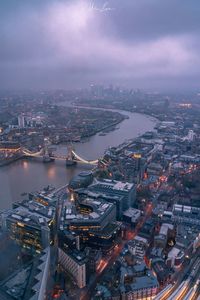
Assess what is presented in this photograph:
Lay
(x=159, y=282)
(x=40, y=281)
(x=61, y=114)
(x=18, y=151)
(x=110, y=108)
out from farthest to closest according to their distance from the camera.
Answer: (x=110, y=108) → (x=61, y=114) → (x=18, y=151) → (x=159, y=282) → (x=40, y=281)

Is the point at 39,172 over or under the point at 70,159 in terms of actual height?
under

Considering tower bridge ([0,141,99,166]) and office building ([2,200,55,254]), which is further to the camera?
tower bridge ([0,141,99,166])

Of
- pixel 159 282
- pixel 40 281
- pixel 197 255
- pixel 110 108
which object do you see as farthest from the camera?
pixel 110 108

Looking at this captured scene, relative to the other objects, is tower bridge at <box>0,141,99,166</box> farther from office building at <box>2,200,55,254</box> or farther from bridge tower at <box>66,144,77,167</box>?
office building at <box>2,200,55,254</box>

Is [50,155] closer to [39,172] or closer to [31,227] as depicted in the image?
[39,172]

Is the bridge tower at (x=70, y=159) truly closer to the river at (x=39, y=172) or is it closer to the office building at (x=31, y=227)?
the river at (x=39, y=172)

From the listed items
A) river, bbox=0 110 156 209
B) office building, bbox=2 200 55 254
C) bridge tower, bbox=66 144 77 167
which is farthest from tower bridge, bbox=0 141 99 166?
office building, bbox=2 200 55 254

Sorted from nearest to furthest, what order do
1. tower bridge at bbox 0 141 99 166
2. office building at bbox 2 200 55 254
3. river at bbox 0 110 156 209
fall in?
1. office building at bbox 2 200 55 254
2. river at bbox 0 110 156 209
3. tower bridge at bbox 0 141 99 166

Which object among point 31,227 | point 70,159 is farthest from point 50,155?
point 31,227

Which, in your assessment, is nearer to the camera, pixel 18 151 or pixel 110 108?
pixel 18 151

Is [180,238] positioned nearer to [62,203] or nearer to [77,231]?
[77,231]

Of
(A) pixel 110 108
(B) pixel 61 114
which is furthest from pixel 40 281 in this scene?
(A) pixel 110 108
